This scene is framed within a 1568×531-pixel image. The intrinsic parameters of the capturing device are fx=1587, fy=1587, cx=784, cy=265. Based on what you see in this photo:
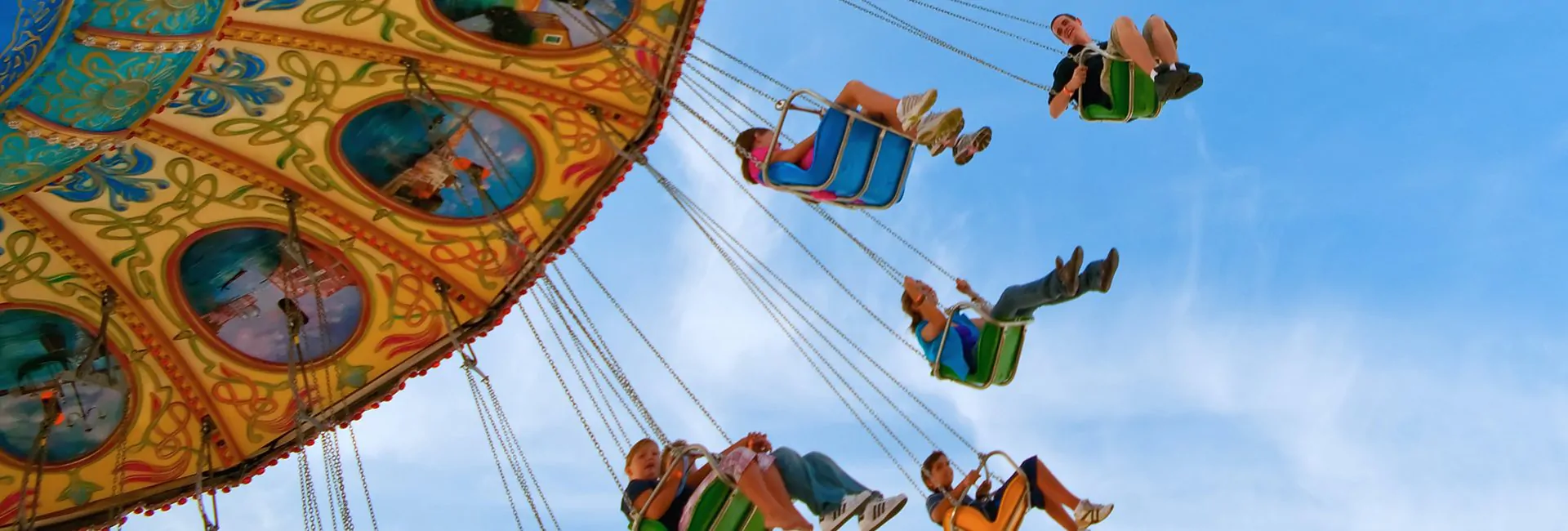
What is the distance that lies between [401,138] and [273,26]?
1511 mm

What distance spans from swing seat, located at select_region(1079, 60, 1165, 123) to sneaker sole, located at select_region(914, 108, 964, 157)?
3.39 feet

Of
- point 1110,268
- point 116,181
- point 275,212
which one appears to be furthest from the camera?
point 275,212

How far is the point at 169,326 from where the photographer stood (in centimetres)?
1220

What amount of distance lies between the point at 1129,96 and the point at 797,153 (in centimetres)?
200

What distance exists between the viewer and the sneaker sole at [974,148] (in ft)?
29.8

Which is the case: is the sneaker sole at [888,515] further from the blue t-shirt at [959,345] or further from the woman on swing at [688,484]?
the blue t-shirt at [959,345]

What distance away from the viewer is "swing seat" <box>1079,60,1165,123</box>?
9.40m

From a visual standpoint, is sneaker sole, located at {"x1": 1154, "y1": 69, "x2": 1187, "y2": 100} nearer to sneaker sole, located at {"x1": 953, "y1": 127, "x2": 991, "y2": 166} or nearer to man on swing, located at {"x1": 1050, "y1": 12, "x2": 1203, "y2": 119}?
man on swing, located at {"x1": 1050, "y1": 12, "x2": 1203, "y2": 119}

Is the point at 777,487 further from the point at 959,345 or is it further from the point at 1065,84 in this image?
the point at 1065,84

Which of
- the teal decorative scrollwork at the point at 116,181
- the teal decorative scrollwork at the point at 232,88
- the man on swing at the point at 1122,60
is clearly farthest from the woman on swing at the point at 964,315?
the teal decorative scrollwork at the point at 116,181

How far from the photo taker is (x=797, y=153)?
9320 millimetres

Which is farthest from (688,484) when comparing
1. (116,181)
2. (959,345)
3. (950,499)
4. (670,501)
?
(116,181)

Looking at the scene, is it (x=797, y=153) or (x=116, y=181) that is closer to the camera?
(x=797, y=153)

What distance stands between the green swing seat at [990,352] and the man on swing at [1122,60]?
1.36 metres
